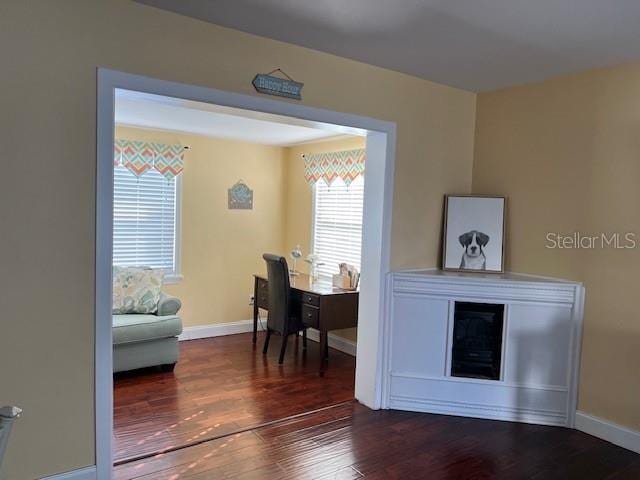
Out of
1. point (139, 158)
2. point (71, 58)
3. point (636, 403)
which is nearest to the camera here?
point (71, 58)

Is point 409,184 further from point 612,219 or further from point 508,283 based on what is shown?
point 612,219

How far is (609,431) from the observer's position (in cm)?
293

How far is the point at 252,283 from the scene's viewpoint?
5.69 meters

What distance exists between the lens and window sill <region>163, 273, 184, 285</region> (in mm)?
4999

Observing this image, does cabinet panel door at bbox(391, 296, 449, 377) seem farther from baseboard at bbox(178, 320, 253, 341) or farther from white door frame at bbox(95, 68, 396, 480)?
baseboard at bbox(178, 320, 253, 341)

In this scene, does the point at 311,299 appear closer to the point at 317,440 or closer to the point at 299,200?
the point at 317,440

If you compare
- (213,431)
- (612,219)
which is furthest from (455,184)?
(213,431)

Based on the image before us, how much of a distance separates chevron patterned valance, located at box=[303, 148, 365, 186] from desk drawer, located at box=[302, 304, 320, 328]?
1432 millimetres

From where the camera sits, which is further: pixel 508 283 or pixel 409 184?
pixel 409 184

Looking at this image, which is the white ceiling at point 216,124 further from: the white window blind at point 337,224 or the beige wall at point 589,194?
the beige wall at point 589,194

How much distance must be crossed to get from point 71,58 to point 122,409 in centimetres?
240

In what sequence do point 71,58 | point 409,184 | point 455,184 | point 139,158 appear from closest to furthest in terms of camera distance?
point 71,58
point 409,184
point 455,184
point 139,158

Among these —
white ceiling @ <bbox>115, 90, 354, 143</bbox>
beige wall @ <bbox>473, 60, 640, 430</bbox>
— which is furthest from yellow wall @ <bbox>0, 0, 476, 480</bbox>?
beige wall @ <bbox>473, 60, 640, 430</bbox>

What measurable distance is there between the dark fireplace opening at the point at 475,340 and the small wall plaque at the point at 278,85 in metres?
1.87
